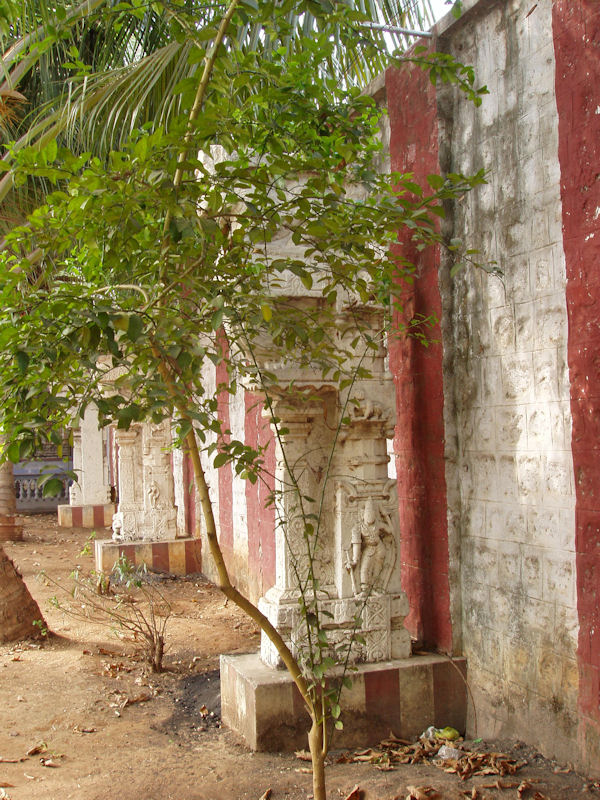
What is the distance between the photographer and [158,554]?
31.6 feet

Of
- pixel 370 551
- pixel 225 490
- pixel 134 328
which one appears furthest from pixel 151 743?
pixel 225 490

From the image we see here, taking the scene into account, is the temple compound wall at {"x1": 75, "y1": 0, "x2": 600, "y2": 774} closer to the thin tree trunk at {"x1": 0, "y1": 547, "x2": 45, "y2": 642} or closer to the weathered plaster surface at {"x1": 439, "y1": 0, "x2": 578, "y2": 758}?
the weathered plaster surface at {"x1": 439, "y1": 0, "x2": 578, "y2": 758}

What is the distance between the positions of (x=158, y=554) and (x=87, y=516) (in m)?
6.88

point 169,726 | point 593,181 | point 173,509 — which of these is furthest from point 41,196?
point 593,181

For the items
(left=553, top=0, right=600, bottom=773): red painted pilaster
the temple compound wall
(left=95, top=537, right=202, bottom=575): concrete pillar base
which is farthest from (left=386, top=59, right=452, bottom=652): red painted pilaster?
(left=95, top=537, right=202, bottom=575): concrete pillar base

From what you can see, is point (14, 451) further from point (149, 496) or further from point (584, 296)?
point (149, 496)

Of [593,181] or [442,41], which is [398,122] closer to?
[442,41]

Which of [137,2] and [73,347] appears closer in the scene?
[73,347]

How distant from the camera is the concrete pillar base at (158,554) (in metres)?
9.41

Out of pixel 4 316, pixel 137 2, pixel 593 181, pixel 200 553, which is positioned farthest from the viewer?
pixel 200 553

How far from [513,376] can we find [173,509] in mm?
6796

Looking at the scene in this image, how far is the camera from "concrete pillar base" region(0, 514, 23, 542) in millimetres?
13164

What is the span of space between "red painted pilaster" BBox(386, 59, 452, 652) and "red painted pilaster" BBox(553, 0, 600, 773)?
3.42ft

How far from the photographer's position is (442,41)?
4594 millimetres
